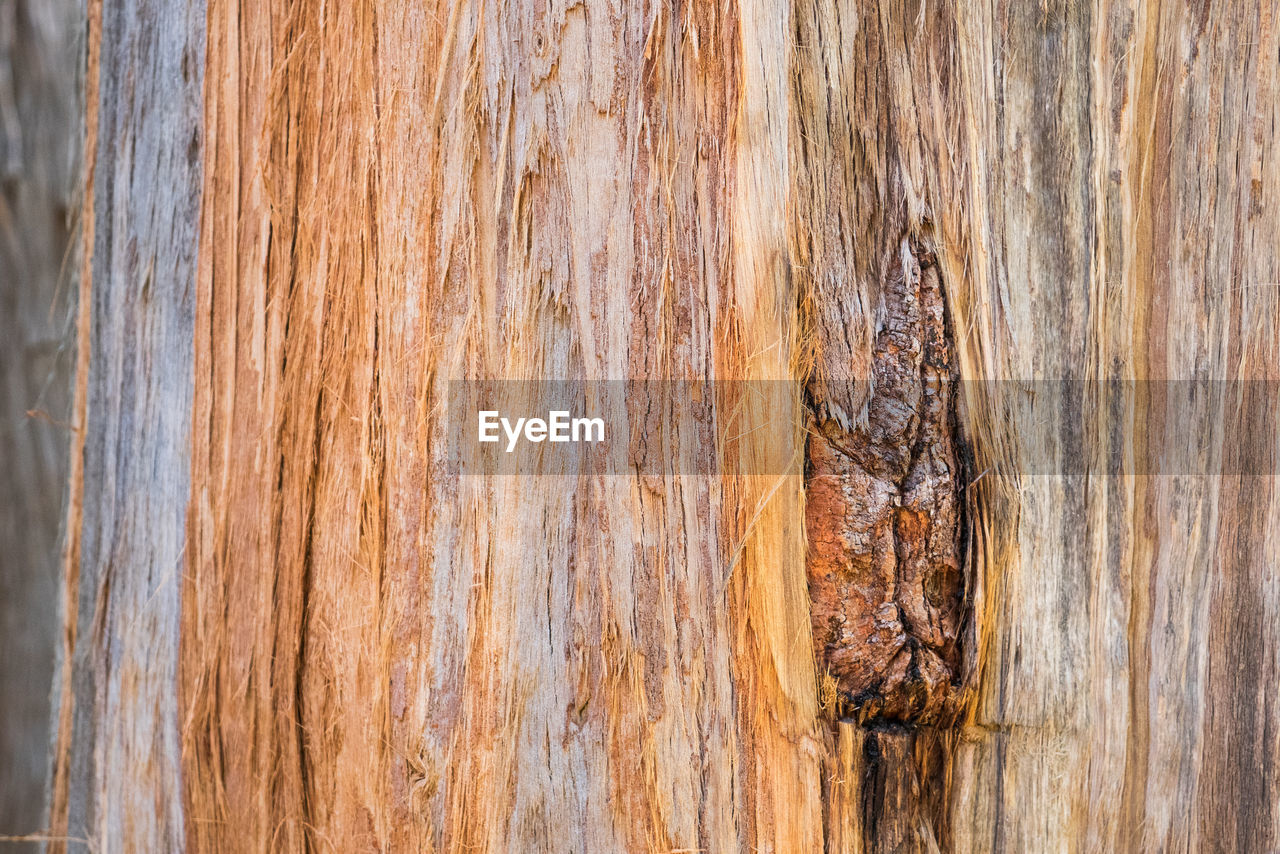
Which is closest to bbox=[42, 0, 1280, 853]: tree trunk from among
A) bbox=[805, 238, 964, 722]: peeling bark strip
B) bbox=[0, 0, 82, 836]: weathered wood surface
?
bbox=[805, 238, 964, 722]: peeling bark strip

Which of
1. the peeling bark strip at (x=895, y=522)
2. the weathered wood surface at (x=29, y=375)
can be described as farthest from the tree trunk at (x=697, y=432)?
the weathered wood surface at (x=29, y=375)

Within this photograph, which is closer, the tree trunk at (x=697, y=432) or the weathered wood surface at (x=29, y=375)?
the tree trunk at (x=697, y=432)

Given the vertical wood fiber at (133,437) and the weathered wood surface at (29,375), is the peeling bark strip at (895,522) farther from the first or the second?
the weathered wood surface at (29,375)

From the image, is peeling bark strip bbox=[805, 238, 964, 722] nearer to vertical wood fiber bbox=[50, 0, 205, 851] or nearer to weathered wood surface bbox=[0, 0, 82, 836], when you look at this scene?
vertical wood fiber bbox=[50, 0, 205, 851]

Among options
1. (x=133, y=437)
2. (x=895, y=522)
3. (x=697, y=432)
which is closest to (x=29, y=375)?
(x=133, y=437)

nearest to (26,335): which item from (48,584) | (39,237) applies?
(39,237)

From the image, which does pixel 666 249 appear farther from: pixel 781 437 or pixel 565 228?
pixel 781 437

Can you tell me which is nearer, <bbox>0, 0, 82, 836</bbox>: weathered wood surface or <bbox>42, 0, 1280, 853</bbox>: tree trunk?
<bbox>42, 0, 1280, 853</bbox>: tree trunk
